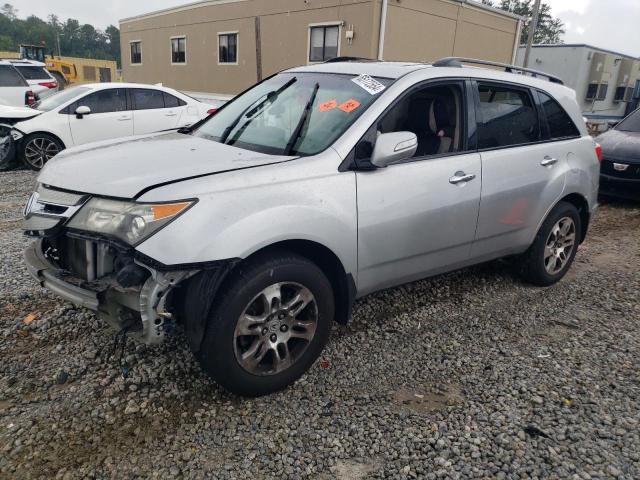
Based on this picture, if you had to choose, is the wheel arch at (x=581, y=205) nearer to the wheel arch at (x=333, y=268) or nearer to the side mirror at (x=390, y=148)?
the side mirror at (x=390, y=148)

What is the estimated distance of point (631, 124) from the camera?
8.57 m

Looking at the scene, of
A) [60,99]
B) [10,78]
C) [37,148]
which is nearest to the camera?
[37,148]

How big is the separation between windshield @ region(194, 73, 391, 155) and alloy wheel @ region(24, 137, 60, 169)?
6.06 m

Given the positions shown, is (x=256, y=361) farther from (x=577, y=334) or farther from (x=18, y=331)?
(x=577, y=334)

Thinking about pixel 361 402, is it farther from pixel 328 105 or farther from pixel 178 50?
pixel 178 50

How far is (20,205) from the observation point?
255 inches

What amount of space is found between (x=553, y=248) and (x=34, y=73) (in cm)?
1602

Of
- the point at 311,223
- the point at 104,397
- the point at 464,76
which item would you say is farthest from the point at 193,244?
the point at 464,76

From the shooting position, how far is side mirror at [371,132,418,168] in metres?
2.89

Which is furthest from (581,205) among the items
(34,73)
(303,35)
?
(34,73)

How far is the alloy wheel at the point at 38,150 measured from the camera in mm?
8458

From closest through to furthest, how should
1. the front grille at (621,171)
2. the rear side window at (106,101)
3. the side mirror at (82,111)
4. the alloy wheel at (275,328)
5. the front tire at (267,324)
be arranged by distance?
the front tire at (267,324) → the alloy wheel at (275,328) → the front grille at (621,171) → the side mirror at (82,111) → the rear side window at (106,101)

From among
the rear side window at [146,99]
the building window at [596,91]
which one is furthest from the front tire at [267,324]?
the building window at [596,91]

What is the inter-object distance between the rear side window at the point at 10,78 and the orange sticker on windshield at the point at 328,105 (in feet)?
40.3
